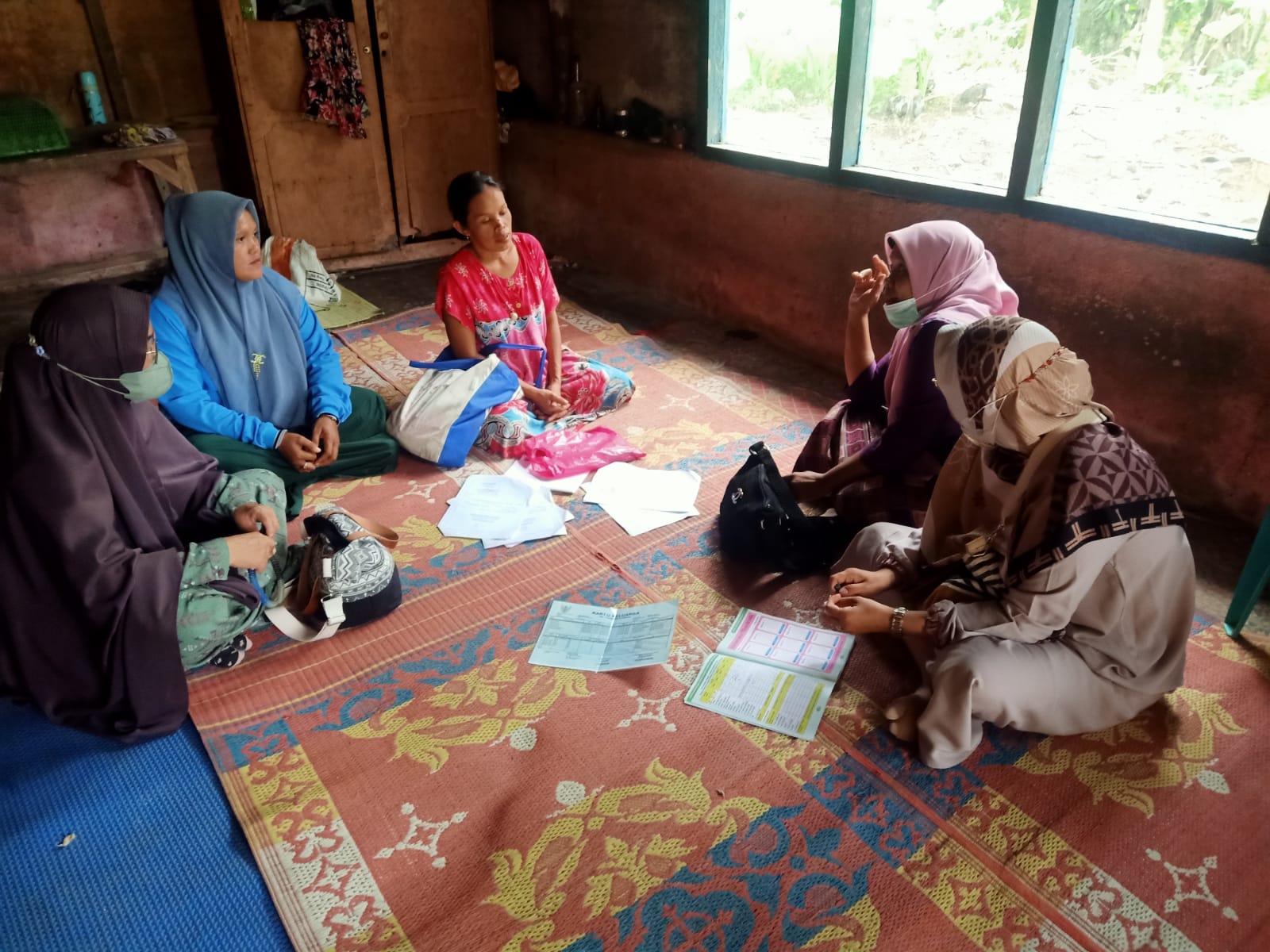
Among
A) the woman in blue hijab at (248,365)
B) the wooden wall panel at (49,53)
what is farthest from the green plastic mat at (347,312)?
the wooden wall panel at (49,53)

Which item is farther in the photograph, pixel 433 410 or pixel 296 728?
pixel 433 410

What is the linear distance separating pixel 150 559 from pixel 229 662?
0.36m

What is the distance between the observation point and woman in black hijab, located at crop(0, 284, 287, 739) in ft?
5.63

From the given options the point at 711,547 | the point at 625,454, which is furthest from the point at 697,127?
the point at 711,547

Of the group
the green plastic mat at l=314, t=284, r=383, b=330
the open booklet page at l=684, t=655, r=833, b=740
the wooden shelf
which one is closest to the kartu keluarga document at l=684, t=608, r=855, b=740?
the open booklet page at l=684, t=655, r=833, b=740

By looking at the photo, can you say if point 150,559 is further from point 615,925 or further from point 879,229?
point 879,229

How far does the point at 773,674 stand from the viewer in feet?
6.52

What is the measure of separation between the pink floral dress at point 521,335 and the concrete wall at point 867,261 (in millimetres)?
1018

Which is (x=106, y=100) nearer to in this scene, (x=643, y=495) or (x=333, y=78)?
(x=333, y=78)

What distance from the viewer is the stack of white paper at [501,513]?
2561mm

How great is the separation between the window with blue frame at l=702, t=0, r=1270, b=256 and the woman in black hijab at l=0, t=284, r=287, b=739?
276 cm

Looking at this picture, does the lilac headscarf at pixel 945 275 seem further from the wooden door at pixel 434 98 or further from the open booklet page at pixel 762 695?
the wooden door at pixel 434 98

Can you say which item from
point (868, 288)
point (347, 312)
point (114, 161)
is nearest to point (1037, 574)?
point (868, 288)

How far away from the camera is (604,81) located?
477cm
